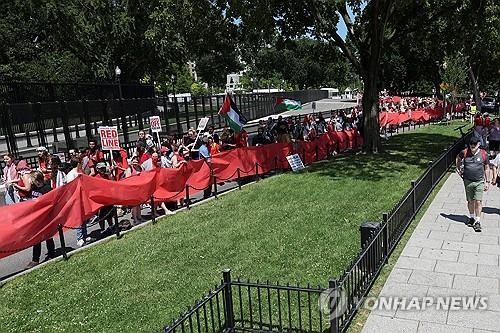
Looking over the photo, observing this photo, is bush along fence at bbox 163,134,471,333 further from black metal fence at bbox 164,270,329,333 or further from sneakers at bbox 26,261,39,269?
sneakers at bbox 26,261,39,269

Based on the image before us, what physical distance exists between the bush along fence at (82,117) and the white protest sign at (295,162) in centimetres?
781

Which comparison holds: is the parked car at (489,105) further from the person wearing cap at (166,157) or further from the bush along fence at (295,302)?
the bush along fence at (295,302)

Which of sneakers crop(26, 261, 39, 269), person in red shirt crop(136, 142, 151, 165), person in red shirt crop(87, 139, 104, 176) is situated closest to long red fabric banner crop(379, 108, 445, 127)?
person in red shirt crop(136, 142, 151, 165)

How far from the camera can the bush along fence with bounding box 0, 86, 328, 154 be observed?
20188 mm

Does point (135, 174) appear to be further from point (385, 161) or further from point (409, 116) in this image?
point (409, 116)

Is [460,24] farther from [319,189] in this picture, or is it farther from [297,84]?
[297,84]

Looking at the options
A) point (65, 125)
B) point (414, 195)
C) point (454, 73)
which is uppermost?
point (454, 73)

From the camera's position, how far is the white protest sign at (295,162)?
17228 millimetres

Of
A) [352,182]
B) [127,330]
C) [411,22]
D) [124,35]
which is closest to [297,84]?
[124,35]

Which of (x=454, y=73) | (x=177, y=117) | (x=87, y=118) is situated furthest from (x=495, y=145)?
(x=454, y=73)

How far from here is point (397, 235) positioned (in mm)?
8867

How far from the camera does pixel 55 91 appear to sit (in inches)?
989

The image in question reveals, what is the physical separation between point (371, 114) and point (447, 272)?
12.9 m

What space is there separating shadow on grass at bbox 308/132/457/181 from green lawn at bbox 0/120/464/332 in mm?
1729
